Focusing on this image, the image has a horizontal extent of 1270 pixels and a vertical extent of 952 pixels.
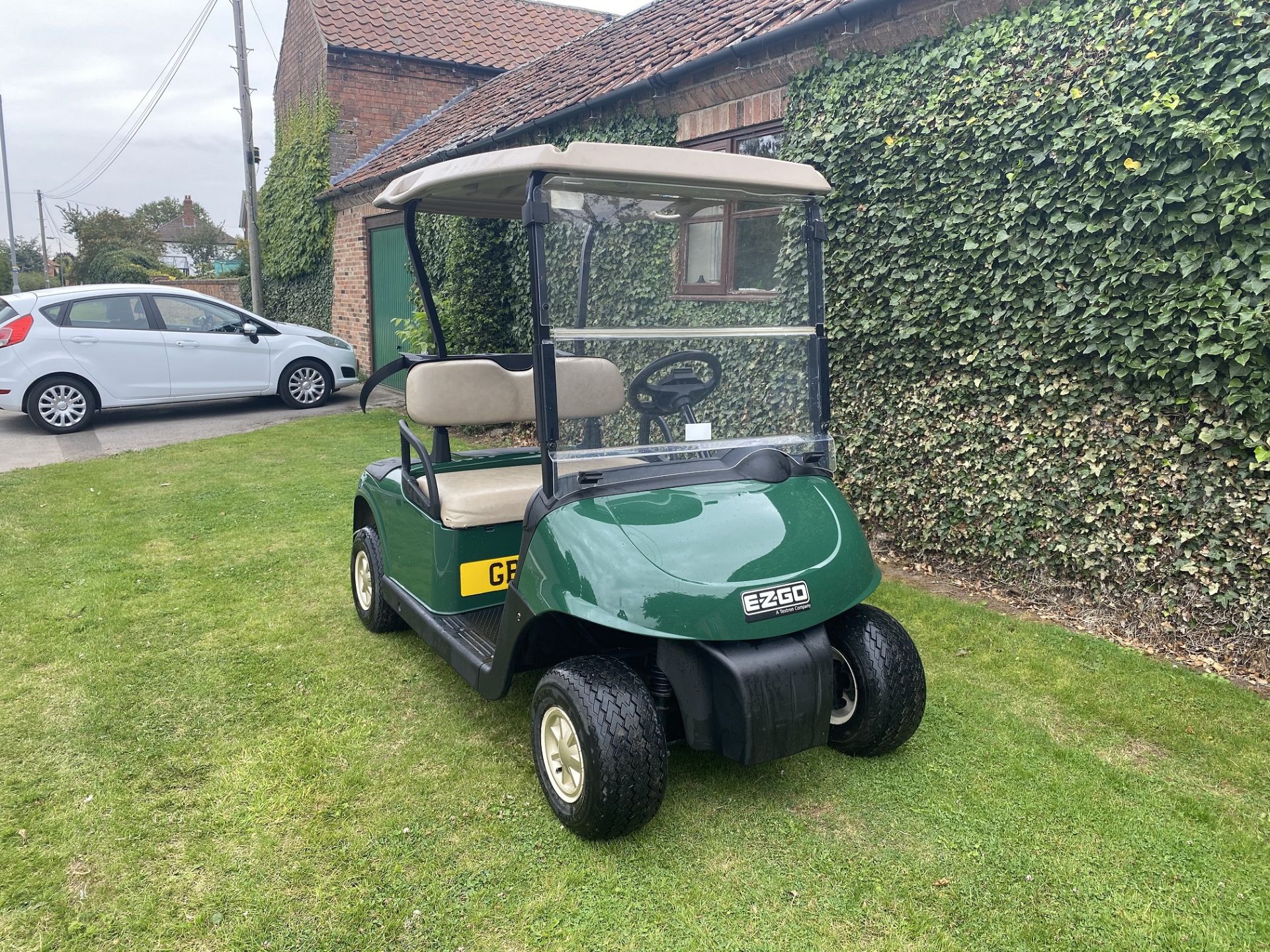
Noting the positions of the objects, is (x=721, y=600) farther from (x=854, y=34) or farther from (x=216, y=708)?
(x=854, y=34)

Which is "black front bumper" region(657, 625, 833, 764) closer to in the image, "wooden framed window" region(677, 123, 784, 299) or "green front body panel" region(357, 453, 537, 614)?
"green front body panel" region(357, 453, 537, 614)

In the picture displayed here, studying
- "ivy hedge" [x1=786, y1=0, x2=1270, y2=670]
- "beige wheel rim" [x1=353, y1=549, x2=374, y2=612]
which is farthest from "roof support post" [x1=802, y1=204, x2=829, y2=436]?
"beige wheel rim" [x1=353, y1=549, x2=374, y2=612]

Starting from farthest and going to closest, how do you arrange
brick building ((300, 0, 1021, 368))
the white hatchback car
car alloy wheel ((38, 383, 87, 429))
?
car alloy wheel ((38, 383, 87, 429))
the white hatchback car
brick building ((300, 0, 1021, 368))

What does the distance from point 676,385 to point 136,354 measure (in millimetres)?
8072

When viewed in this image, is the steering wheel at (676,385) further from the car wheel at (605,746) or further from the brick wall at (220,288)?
the brick wall at (220,288)

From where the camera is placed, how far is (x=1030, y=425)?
407 cm

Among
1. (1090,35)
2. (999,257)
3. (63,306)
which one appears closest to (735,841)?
(999,257)

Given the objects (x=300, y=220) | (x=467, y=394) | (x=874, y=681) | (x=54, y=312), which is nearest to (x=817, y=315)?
(x=874, y=681)

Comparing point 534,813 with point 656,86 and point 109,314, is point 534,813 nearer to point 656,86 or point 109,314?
point 656,86

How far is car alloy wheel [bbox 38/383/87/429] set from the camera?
27.9 feet

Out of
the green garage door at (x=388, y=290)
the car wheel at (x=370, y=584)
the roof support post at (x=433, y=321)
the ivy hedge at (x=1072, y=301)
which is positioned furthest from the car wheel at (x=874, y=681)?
the green garage door at (x=388, y=290)

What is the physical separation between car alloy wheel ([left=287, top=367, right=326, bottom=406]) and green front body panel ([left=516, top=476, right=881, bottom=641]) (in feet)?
27.9

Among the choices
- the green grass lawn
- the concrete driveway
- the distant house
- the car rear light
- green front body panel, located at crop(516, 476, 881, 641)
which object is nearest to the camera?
the green grass lawn

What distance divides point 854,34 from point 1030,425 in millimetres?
2450
